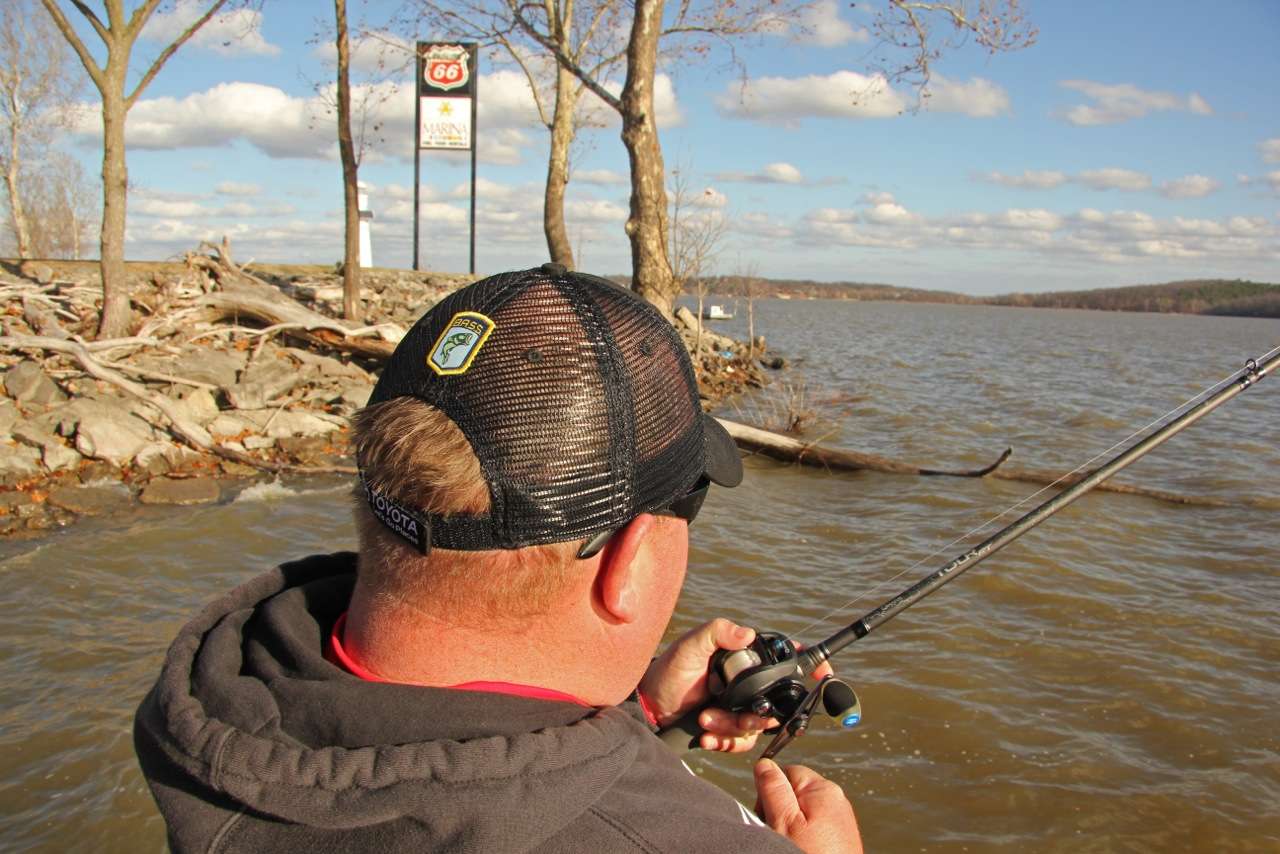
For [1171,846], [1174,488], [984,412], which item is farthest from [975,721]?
[984,412]

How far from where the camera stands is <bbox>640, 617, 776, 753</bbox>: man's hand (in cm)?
227

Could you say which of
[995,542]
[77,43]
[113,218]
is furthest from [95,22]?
[995,542]

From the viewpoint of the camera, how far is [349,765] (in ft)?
3.69

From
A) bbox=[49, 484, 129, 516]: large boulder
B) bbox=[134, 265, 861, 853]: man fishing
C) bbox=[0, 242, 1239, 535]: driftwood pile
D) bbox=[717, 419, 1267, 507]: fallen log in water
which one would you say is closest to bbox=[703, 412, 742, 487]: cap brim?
bbox=[134, 265, 861, 853]: man fishing

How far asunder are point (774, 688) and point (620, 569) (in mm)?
984

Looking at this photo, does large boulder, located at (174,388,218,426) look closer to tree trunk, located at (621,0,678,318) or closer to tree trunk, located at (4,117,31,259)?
tree trunk, located at (621,0,678,318)

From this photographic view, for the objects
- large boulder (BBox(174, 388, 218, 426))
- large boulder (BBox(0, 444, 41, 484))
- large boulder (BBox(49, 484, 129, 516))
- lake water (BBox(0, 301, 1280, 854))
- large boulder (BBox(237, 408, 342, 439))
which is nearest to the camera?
lake water (BBox(0, 301, 1280, 854))

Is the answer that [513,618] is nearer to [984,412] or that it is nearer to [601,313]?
[601,313]

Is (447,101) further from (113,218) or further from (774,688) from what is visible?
(774,688)

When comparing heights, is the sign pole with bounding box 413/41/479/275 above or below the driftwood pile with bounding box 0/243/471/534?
above

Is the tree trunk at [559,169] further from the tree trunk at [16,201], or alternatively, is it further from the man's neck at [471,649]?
the tree trunk at [16,201]

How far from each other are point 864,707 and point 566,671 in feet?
15.7

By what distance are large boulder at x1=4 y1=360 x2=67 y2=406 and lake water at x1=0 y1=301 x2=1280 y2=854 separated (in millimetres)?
2348

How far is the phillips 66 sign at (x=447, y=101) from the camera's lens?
24984 mm
